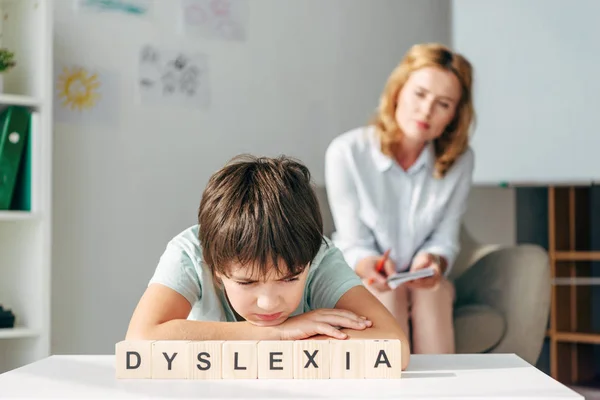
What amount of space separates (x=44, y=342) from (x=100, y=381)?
130 centimetres

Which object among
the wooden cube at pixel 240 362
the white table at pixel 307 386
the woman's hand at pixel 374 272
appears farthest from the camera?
the woman's hand at pixel 374 272

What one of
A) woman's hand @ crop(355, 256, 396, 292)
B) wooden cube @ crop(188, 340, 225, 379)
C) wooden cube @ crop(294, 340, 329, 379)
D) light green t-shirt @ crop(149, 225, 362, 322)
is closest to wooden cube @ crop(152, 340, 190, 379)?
wooden cube @ crop(188, 340, 225, 379)

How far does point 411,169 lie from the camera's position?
7.63ft

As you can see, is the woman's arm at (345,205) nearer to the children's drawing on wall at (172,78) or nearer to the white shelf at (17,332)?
the children's drawing on wall at (172,78)

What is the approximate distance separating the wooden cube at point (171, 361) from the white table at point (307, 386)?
2 cm

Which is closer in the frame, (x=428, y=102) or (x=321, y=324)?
(x=321, y=324)

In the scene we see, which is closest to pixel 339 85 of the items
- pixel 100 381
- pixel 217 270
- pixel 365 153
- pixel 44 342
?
pixel 365 153

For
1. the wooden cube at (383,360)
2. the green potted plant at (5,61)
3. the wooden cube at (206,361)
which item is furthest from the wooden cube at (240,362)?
the green potted plant at (5,61)

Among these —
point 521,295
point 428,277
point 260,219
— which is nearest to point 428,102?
point 428,277

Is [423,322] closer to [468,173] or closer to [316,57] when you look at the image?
[468,173]

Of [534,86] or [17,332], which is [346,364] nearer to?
[17,332]

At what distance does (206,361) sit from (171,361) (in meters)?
0.04

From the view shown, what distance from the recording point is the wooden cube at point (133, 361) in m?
1.03

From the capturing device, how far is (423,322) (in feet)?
6.91
